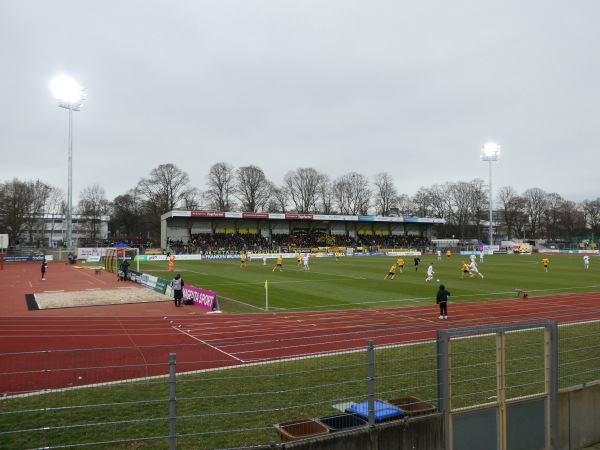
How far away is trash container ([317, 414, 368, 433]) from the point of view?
580 centimetres

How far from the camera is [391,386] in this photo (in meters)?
8.80

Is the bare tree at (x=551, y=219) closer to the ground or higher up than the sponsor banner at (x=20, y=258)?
higher up

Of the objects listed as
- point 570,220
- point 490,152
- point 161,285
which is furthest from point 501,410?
point 570,220

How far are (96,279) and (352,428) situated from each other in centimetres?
3680

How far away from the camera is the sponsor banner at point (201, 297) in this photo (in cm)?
2158

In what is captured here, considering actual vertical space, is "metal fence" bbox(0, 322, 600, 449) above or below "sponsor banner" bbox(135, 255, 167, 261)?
above

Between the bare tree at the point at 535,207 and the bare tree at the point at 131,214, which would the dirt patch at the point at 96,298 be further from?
the bare tree at the point at 535,207

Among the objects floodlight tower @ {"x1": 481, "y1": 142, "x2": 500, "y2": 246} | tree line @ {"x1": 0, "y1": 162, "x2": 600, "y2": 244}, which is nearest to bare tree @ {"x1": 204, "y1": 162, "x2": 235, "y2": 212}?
tree line @ {"x1": 0, "y1": 162, "x2": 600, "y2": 244}

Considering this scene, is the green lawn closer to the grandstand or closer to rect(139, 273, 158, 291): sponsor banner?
rect(139, 273, 158, 291): sponsor banner

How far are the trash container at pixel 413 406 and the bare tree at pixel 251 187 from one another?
9230cm

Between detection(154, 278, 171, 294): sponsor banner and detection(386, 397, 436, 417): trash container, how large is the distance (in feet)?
75.1

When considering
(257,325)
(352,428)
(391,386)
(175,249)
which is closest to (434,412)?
(352,428)

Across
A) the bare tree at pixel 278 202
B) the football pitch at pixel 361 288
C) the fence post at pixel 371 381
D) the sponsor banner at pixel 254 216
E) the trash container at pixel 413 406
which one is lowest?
the football pitch at pixel 361 288

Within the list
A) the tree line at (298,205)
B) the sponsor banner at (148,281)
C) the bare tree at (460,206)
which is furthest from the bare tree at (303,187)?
the sponsor banner at (148,281)
